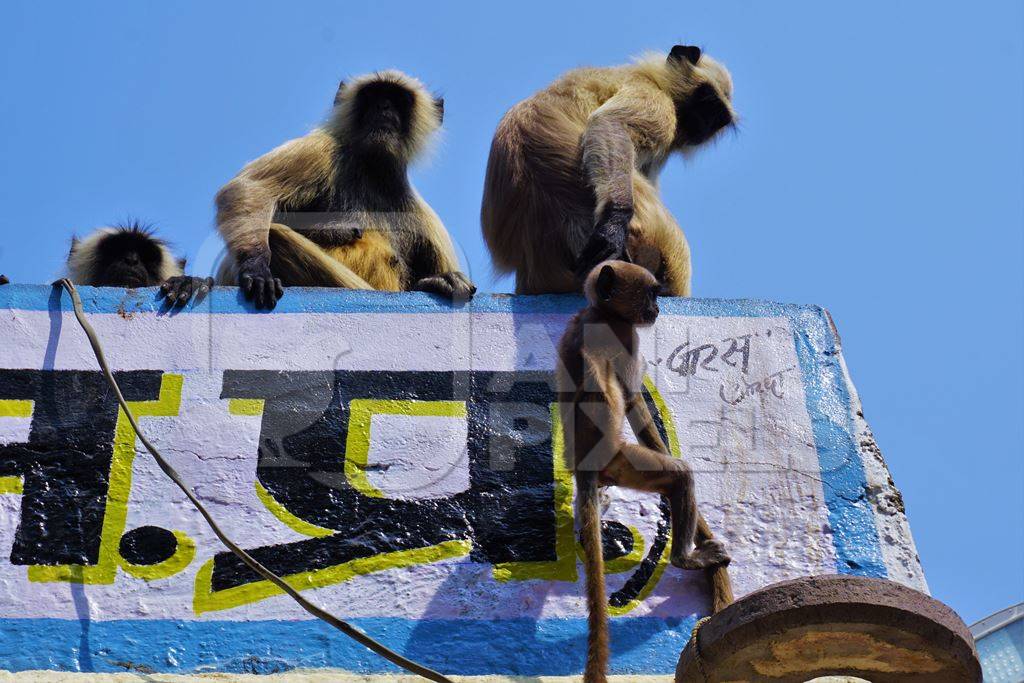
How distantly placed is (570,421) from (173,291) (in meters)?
1.63

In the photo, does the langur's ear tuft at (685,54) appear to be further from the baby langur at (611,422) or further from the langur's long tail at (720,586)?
the langur's long tail at (720,586)

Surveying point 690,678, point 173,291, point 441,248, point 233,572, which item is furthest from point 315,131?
point 690,678

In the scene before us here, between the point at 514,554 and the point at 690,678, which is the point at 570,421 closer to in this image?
the point at 514,554

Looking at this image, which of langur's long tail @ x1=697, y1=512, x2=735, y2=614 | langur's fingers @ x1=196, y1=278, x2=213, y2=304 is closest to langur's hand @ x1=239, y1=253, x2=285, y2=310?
langur's fingers @ x1=196, y1=278, x2=213, y2=304

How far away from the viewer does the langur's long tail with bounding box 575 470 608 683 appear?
369cm

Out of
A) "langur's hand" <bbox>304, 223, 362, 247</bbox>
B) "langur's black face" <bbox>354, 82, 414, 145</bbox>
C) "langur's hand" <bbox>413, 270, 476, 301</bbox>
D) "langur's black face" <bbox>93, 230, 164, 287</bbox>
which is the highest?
"langur's black face" <bbox>354, 82, 414, 145</bbox>

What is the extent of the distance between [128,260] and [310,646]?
4344mm

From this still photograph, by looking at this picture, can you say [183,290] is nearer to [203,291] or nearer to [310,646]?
[203,291]

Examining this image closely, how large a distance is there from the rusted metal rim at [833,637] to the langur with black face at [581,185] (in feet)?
8.25

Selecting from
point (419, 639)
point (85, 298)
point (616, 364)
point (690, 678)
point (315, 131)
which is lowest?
point (690, 678)

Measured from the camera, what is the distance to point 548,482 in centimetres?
463

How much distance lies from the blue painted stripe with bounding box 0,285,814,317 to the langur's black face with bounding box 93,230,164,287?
105 inches

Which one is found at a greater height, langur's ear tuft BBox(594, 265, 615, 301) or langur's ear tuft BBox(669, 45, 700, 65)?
langur's ear tuft BBox(669, 45, 700, 65)

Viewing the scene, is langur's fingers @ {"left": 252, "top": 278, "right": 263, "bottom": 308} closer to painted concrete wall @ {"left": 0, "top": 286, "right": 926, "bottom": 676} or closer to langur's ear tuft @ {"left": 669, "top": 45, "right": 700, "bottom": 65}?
painted concrete wall @ {"left": 0, "top": 286, "right": 926, "bottom": 676}
